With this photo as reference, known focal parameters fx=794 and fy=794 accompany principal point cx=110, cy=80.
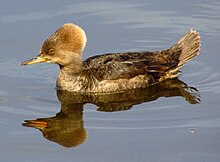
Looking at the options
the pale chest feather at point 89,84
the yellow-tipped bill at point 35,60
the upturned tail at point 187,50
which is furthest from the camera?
the upturned tail at point 187,50

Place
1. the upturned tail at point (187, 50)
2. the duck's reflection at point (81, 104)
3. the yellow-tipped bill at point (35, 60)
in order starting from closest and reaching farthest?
the duck's reflection at point (81, 104) < the yellow-tipped bill at point (35, 60) < the upturned tail at point (187, 50)

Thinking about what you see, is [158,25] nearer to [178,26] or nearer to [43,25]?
[178,26]

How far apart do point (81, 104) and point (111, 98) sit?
62 cm

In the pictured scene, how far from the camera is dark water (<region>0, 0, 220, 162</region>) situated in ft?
35.4

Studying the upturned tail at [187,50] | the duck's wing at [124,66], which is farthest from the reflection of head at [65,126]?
the upturned tail at [187,50]

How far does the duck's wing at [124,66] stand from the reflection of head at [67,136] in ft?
7.03

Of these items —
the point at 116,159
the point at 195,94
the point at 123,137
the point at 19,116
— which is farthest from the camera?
the point at 195,94

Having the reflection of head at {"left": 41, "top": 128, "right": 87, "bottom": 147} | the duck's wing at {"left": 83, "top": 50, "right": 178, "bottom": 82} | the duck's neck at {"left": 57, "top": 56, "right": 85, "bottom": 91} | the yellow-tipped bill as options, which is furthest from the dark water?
the yellow-tipped bill

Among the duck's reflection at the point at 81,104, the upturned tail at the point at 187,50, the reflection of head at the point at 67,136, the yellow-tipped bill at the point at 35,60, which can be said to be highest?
the upturned tail at the point at 187,50

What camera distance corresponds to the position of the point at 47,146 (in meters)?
10.9

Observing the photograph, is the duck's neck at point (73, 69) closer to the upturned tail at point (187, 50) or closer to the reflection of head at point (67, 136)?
the upturned tail at point (187, 50)

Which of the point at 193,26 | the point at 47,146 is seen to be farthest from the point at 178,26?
the point at 47,146

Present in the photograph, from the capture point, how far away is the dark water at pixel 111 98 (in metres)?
10.8

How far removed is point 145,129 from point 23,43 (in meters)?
4.19
